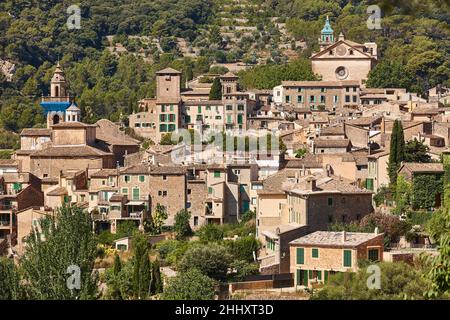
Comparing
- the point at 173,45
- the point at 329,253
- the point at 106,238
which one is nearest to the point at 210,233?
the point at 106,238

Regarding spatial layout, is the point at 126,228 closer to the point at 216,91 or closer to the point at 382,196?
the point at 382,196

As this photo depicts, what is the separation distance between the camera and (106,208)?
36062 mm

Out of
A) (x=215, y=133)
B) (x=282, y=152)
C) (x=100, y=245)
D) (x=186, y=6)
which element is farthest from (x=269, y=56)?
(x=100, y=245)

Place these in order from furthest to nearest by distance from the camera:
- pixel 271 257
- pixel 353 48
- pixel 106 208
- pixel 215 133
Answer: pixel 353 48
pixel 215 133
pixel 106 208
pixel 271 257

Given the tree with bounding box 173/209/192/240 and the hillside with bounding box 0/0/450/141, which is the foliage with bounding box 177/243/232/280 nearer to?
the tree with bounding box 173/209/192/240

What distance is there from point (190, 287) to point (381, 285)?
474 centimetres

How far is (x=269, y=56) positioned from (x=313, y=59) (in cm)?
1880

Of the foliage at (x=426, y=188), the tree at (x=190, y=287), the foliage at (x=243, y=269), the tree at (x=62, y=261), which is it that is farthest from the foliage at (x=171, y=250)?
the foliage at (x=426, y=188)

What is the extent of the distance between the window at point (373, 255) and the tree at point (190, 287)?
322 cm

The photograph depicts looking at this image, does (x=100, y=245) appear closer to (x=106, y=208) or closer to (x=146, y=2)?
(x=106, y=208)

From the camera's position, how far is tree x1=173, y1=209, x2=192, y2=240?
34.8 m

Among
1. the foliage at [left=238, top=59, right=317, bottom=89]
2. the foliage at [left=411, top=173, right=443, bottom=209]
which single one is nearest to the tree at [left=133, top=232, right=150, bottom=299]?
the foliage at [left=411, top=173, right=443, bottom=209]

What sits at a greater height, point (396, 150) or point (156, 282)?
point (396, 150)

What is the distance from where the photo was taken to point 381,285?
23.6 m
